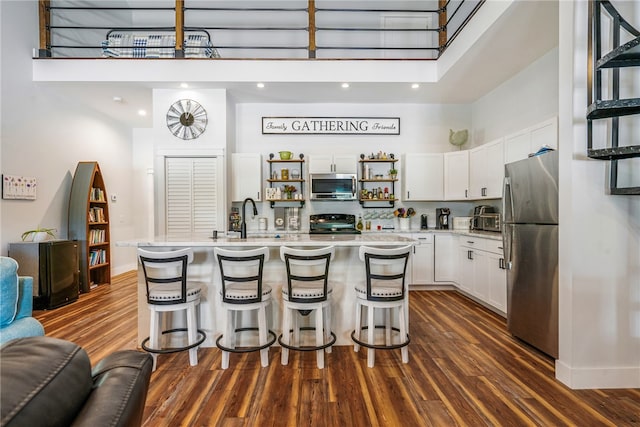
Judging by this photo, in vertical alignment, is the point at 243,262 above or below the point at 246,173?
below

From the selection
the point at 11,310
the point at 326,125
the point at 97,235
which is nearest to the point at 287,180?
the point at 326,125

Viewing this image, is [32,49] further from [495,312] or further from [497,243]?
[495,312]

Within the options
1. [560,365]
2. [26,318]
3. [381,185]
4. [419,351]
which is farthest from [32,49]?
[560,365]

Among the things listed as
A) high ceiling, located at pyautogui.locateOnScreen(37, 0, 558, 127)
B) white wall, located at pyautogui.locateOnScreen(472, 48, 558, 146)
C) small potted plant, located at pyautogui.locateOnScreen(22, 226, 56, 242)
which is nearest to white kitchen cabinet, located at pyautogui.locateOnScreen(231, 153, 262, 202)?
high ceiling, located at pyautogui.locateOnScreen(37, 0, 558, 127)

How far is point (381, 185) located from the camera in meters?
5.41

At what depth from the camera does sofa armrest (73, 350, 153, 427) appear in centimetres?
67

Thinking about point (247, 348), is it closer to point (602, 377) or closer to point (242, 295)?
point (242, 295)

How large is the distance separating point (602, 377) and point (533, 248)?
1.02 m

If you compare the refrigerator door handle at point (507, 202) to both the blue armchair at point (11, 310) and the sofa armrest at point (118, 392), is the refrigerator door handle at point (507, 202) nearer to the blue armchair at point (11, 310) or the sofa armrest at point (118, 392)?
the sofa armrest at point (118, 392)

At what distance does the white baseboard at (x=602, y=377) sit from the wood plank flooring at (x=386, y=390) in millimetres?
62

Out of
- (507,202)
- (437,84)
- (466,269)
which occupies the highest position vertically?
(437,84)

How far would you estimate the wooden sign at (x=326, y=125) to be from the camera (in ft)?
17.5

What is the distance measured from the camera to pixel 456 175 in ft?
16.4

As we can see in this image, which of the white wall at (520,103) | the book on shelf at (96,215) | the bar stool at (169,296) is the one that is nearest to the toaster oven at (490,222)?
the white wall at (520,103)
